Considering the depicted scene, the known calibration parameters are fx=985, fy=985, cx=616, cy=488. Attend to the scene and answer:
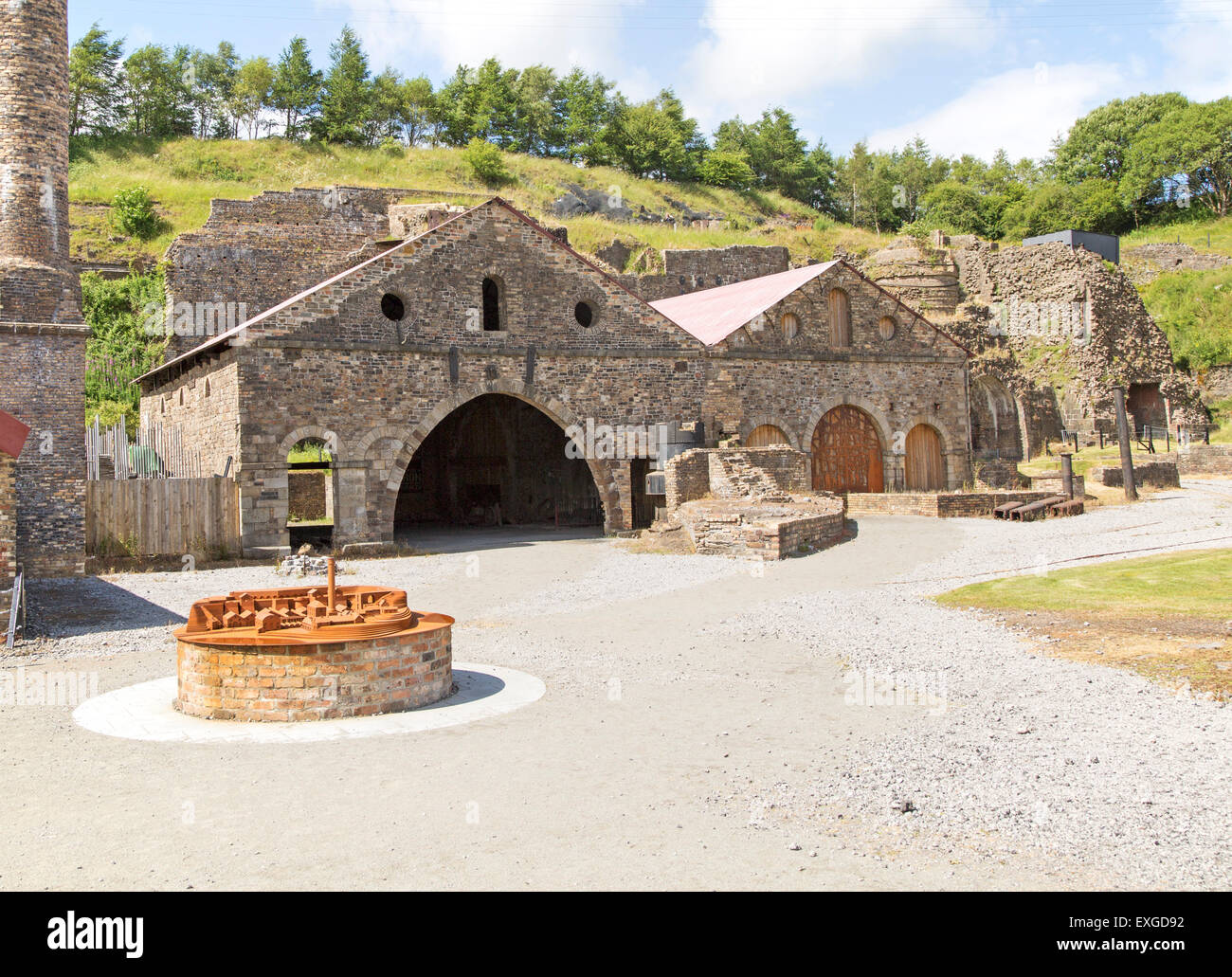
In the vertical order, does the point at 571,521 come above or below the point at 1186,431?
below

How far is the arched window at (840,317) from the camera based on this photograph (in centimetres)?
2833

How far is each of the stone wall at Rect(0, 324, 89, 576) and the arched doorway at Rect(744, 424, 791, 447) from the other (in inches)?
631

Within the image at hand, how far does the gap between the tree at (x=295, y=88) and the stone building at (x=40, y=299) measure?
47875 mm

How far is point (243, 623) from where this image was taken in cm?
872

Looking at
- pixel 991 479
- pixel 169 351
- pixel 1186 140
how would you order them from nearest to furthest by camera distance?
→ pixel 991 479 < pixel 169 351 < pixel 1186 140

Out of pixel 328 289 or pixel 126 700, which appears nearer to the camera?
pixel 126 700

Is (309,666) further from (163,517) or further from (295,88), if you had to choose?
(295,88)

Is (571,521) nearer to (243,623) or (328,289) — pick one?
(328,289)

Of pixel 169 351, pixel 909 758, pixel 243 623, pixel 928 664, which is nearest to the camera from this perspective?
pixel 909 758

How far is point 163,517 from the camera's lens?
62.3 feet

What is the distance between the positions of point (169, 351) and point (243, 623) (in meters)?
30.8

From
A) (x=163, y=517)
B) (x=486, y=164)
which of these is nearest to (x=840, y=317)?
(x=163, y=517)

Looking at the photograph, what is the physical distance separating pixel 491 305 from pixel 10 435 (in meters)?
13.2

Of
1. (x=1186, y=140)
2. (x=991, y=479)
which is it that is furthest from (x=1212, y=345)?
(x=1186, y=140)
